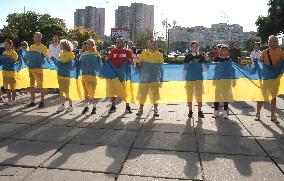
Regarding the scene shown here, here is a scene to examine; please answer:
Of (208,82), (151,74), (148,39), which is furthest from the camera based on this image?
(148,39)

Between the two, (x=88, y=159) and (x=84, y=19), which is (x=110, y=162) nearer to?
(x=88, y=159)

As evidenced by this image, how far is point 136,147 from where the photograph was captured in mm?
6051

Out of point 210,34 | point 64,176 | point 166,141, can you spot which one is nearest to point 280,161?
point 166,141

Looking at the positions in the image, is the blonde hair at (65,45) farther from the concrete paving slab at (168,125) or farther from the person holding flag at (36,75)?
the concrete paving slab at (168,125)

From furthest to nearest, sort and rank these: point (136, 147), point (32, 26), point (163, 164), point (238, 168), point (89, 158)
Result: 1. point (32, 26)
2. point (136, 147)
3. point (89, 158)
4. point (163, 164)
5. point (238, 168)

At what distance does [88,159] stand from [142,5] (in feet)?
422

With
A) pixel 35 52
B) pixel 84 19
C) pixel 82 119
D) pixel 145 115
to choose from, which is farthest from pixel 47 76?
pixel 84 19

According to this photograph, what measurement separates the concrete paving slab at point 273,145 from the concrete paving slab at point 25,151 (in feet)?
11.9

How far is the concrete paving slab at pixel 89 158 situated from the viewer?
4.99m

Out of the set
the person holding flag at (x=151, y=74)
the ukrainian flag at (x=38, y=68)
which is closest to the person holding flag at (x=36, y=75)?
the ukrainian flag at (x=38, y=68)

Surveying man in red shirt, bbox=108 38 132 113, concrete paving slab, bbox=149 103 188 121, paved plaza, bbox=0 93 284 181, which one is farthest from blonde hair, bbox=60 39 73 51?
concrete paving slab, bbox=149 103 188 121

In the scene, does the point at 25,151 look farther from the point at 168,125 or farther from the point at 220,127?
the point at 220,127

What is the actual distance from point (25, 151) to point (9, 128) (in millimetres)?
1775

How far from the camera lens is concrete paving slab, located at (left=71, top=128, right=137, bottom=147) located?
6.30 metres
